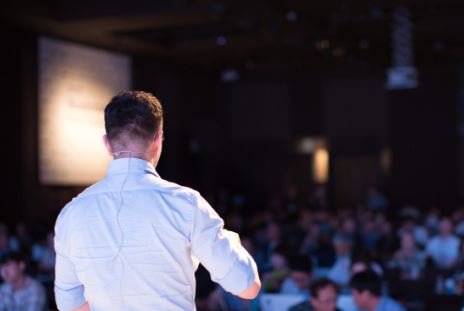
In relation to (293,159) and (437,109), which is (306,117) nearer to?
(293,159)

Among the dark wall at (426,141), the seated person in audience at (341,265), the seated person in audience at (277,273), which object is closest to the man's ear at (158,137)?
the seated person in audience at (277,273)

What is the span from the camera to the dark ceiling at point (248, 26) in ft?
39.0

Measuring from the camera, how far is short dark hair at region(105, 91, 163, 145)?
169 centimetres

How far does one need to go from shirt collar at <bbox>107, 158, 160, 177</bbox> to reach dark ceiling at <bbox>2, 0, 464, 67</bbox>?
9.43m

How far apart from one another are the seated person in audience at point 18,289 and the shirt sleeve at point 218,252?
4610 millimetres

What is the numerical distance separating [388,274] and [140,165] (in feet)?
21.0

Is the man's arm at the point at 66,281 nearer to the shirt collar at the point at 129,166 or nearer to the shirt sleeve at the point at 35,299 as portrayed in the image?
the shirt collar at the point at 129,166

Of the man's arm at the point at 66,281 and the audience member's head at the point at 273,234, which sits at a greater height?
the man's arm at the point at 66,281

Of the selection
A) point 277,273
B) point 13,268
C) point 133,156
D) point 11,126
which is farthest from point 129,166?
point 11,126

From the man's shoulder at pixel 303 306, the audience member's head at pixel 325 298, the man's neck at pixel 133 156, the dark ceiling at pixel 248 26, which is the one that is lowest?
the man's shoulder at pixel 303 306

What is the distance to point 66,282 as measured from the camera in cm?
172

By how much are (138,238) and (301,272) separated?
5292 millimetres

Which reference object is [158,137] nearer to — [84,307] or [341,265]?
[84,307]

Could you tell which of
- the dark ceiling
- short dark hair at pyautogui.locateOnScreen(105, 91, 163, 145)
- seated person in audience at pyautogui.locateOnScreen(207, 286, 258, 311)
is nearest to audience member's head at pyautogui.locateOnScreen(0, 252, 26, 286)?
seated person in audience at pyautogui.locateOnScreen(207, 286, 258, 311)
